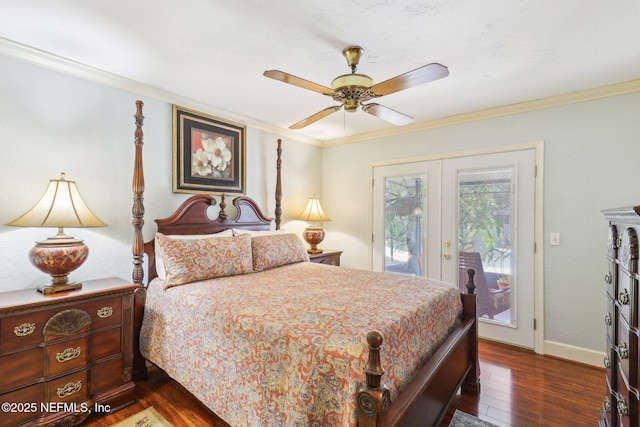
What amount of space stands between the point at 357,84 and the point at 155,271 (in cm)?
226

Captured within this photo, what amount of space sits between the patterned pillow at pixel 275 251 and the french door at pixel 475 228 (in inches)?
53.3

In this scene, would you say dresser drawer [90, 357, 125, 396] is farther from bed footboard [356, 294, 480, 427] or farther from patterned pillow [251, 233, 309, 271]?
bed footboard [356, 294, 480, 427]

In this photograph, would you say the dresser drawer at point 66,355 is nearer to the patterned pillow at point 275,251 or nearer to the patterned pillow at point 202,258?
the patterned pillow at point 202,258

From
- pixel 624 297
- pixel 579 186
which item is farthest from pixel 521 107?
pixel 624 297

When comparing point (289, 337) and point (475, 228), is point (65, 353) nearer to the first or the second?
point (289, 337)

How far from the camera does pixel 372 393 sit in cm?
107

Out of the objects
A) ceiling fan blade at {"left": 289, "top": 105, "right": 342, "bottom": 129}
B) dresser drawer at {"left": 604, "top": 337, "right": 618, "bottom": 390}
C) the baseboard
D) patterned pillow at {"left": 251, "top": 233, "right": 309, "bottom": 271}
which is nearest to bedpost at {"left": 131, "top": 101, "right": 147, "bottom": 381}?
patterned pillow at {"left": 251, "top": 233, "right": 309, "bottom": 271}

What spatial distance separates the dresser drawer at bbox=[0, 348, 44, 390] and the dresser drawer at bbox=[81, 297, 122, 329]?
0.94 ft

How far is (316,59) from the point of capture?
216 cm

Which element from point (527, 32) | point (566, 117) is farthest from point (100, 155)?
point (566, 117)

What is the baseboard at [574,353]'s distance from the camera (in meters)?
2.62

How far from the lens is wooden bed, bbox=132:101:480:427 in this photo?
3.58ft

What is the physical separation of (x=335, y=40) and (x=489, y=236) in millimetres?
2507

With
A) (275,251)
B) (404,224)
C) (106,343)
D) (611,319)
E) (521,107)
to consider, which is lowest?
(106,343)
